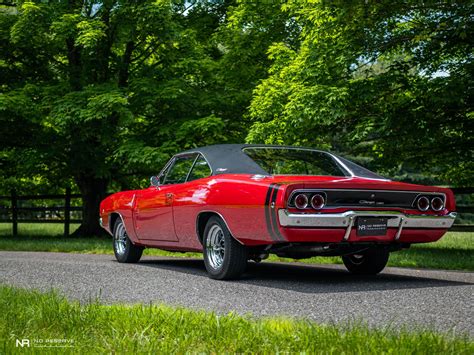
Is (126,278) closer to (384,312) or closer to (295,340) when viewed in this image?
(384,312)

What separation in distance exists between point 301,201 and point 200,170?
78.0 inches

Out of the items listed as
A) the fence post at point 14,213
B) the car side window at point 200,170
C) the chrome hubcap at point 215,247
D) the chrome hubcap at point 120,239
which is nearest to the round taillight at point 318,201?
the chrome hubcap at point 215,247

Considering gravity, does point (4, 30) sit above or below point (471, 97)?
above

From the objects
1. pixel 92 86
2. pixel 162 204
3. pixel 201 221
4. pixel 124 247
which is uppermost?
pixel 92 86

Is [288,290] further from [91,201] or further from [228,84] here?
[91,201]

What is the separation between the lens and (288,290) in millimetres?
6562

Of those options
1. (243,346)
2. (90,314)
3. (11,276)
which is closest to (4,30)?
(11,276)

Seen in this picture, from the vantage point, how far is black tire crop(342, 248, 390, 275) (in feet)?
26.2

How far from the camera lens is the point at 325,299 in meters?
5.91

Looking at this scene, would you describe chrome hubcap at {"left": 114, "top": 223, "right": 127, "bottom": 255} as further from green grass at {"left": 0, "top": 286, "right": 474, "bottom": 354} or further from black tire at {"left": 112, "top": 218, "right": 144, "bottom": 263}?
green grass at {"left": 0, "top": 286, "right": 474, "bottom": 354}

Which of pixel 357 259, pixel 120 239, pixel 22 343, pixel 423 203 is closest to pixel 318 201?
pixel 423 203

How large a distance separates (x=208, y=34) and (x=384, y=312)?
16.6 m

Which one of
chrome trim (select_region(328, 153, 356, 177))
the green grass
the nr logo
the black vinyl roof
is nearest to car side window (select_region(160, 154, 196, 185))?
the black vinyl roof

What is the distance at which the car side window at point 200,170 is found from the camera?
7.98m
